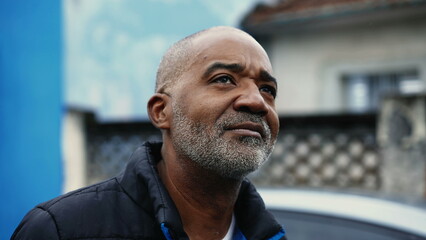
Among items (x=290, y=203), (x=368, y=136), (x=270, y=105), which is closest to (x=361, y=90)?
(x=368, y=136)

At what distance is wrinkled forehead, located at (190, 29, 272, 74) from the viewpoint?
85.8 inches

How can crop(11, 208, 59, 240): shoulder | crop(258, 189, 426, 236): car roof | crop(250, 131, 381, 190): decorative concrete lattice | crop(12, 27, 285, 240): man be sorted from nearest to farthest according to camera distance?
crop(11, 208, 59, 240): shoulder
crop(12, 27, 285, 240): man
crop(258, 189, 426, 236): car roof
crop(250, 131, 381, 190): decorative concrete lattice

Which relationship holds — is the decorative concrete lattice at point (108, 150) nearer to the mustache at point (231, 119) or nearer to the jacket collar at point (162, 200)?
the jacket collar at point (162, 200)

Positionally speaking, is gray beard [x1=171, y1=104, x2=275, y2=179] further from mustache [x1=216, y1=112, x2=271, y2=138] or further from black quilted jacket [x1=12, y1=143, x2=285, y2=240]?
black quilted jacket [x1=12, y1=143, x2=285, y2=240]

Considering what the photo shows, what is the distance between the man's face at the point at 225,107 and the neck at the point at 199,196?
69 millimetres

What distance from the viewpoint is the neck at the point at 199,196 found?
2119 mm

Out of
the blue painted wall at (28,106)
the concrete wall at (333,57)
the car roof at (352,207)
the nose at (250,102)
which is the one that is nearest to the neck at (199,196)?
the nose at (250,102)

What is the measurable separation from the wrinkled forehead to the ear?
0.21 m

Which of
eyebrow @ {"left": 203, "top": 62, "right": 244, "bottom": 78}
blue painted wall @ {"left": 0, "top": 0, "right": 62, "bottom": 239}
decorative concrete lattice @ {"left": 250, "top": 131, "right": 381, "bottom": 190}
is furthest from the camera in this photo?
decorative concrete lattice @ {"left": 250, "top": 131, "right": 381, "bottom": 190}

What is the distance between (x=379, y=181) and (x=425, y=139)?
2.66 feet

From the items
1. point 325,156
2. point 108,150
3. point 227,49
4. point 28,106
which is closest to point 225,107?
point 227,49

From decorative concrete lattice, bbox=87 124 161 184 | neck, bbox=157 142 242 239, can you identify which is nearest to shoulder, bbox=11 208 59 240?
neck, bbox=157 142 242 239

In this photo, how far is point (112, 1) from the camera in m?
11.9

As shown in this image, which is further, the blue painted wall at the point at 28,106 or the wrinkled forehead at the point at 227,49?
the blue painted wall at the point at 28,106
